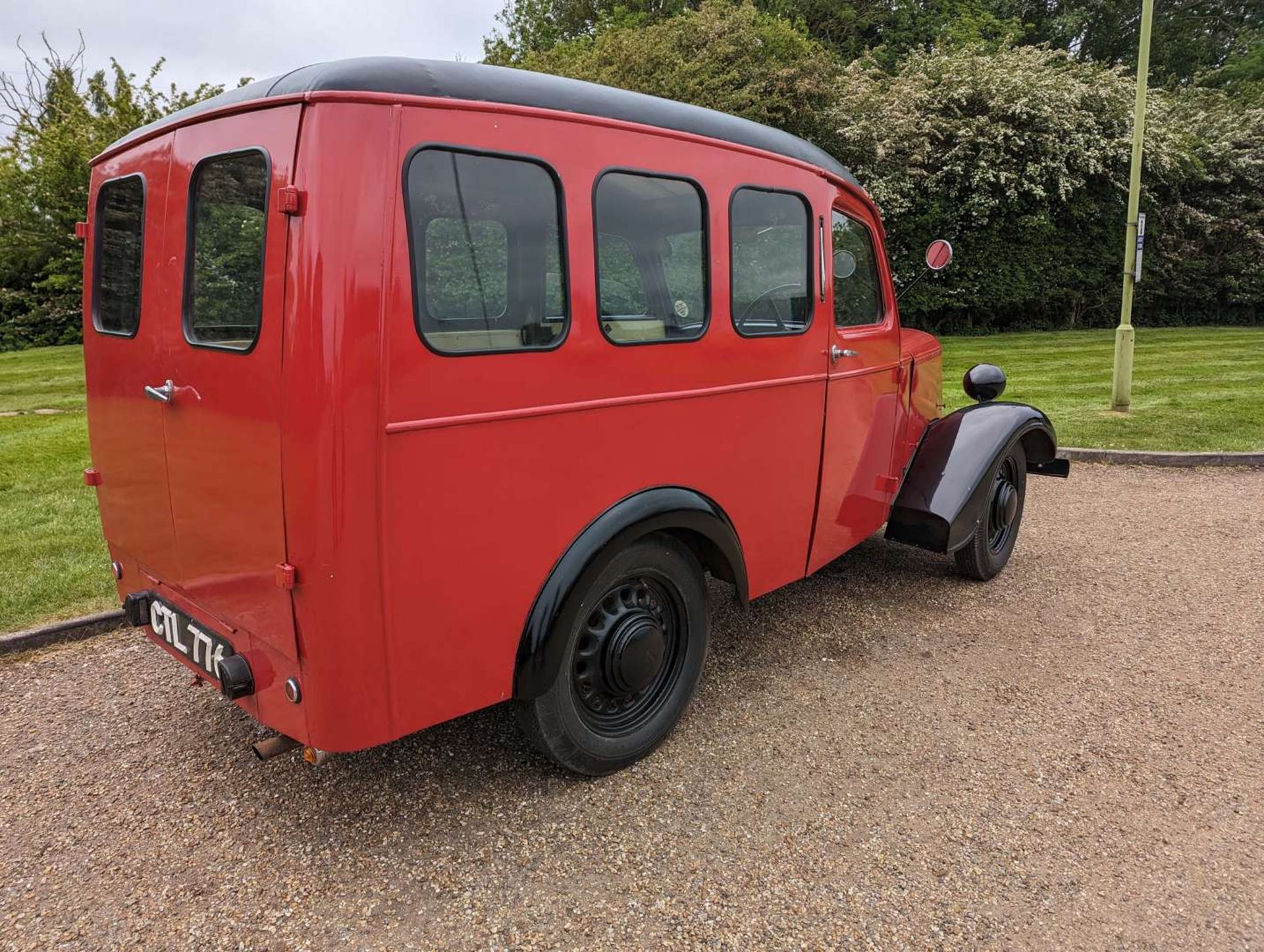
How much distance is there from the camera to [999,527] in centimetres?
478

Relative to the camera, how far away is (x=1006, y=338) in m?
16.7

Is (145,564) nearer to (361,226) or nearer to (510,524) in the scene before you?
(510,524)

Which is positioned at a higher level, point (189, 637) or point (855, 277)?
point (855, 277)

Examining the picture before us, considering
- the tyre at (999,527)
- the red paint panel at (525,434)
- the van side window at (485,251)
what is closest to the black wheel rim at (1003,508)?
the tyre at (999,527)

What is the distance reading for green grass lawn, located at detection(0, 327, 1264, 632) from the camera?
15.0 feet

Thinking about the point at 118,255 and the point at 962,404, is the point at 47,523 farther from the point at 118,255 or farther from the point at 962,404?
the point at 962,404

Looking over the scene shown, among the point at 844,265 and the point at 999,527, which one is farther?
the point at 999,527

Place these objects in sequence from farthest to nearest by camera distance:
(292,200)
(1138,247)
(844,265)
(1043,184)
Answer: (1043,184)
(1138,247)
(844,265)
(292,200)

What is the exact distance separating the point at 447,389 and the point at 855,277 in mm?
2331

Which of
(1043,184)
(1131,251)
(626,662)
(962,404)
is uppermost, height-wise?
(1043,184)

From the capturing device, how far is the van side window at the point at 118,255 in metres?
2.75

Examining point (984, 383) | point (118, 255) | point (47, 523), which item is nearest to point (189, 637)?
point (118, 255)

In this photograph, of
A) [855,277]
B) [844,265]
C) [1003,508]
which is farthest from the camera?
[1003,508]

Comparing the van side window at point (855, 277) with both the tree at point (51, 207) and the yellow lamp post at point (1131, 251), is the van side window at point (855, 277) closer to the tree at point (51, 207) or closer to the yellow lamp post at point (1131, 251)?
the yellow lamp post at point (1131, 251)
